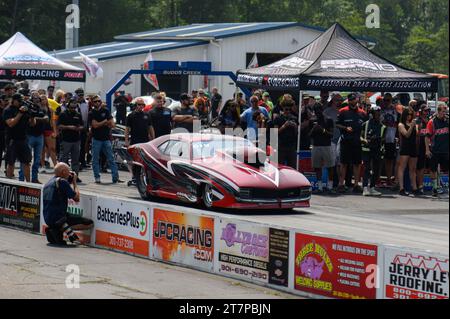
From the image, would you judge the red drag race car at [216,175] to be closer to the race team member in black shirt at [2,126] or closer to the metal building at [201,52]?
the race team member in black shirt at [2,126]

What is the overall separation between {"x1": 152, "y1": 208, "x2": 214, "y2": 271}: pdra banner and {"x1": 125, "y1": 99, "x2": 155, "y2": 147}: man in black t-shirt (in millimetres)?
7118

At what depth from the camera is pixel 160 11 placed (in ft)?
265

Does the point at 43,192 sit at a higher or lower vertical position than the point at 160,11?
lower

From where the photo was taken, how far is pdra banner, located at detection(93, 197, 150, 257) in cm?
1398

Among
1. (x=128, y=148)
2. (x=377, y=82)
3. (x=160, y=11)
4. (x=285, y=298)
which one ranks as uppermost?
(x=160, y=11)

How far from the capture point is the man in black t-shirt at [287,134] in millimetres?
20484

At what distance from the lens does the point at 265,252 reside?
1183 cm

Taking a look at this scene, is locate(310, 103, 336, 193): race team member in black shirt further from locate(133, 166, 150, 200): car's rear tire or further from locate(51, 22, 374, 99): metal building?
locate(51, 22, 374, 99): metal building

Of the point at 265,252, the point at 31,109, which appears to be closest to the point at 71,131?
the point at 31,109

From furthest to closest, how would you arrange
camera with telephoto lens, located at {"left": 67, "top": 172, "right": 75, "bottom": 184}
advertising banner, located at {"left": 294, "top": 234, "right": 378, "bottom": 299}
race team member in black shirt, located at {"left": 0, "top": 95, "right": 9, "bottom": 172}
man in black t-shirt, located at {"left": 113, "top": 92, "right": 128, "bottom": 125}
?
1. man in black t-shirt, located at {"left": 113, "top": 92, "right": 128, "bottom": 125}
2. race team member in black shirt, located at {"left": 0, "top": 95, "right": 9, "bottom": 172}
3. camera with telephoto lens, located at {"left": 67, "top": 172, "right": 75, "bottom": 184}
4. advertising banner, located at {"left": 294, "top": 234, "right": 378, "bottom": 299}

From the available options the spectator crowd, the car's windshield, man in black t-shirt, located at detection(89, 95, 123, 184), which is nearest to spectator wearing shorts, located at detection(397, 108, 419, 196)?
the spectator crowd

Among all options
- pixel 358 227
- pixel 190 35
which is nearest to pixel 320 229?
pixel 358 227
